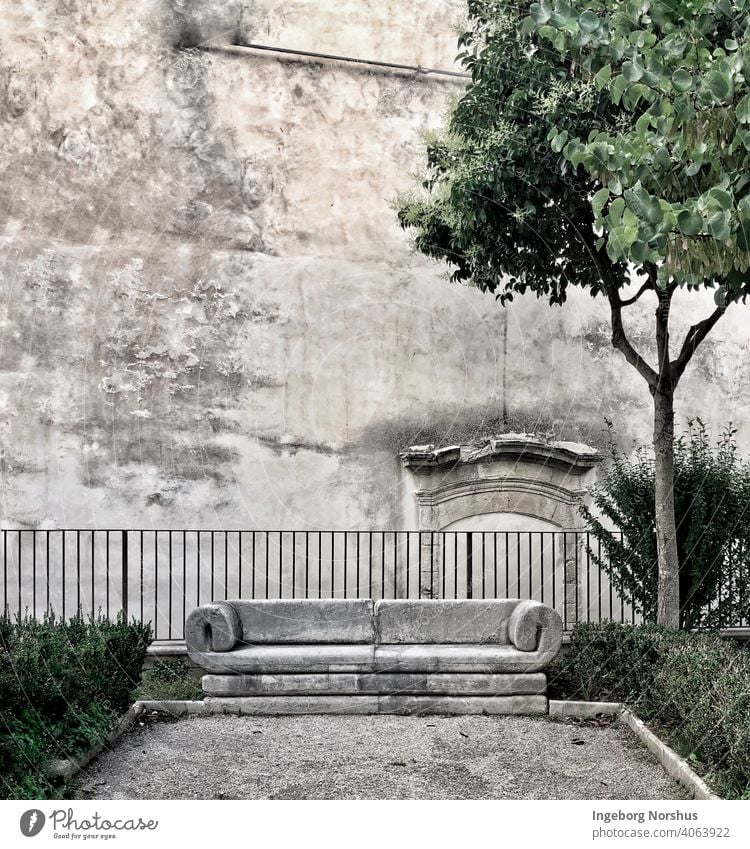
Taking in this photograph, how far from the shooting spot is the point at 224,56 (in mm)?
9820

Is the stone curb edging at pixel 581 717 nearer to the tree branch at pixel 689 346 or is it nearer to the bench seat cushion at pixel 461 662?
the bench seat cushion at pixel 461 662

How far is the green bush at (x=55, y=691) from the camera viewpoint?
471 cm

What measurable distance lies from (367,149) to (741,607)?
607 cm

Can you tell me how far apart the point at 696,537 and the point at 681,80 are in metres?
4.89

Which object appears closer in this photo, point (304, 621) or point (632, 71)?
point (632, 71)

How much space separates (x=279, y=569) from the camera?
9.68 m

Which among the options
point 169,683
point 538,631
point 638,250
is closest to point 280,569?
point 169,683

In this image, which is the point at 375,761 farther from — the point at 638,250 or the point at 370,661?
the point at 638,250

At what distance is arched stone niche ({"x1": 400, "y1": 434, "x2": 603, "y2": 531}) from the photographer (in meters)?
10.1

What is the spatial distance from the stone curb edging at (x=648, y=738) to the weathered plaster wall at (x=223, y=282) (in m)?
3.53

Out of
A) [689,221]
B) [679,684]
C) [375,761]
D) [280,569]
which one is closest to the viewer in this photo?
[689,221]

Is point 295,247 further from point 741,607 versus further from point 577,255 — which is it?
point 741,607
